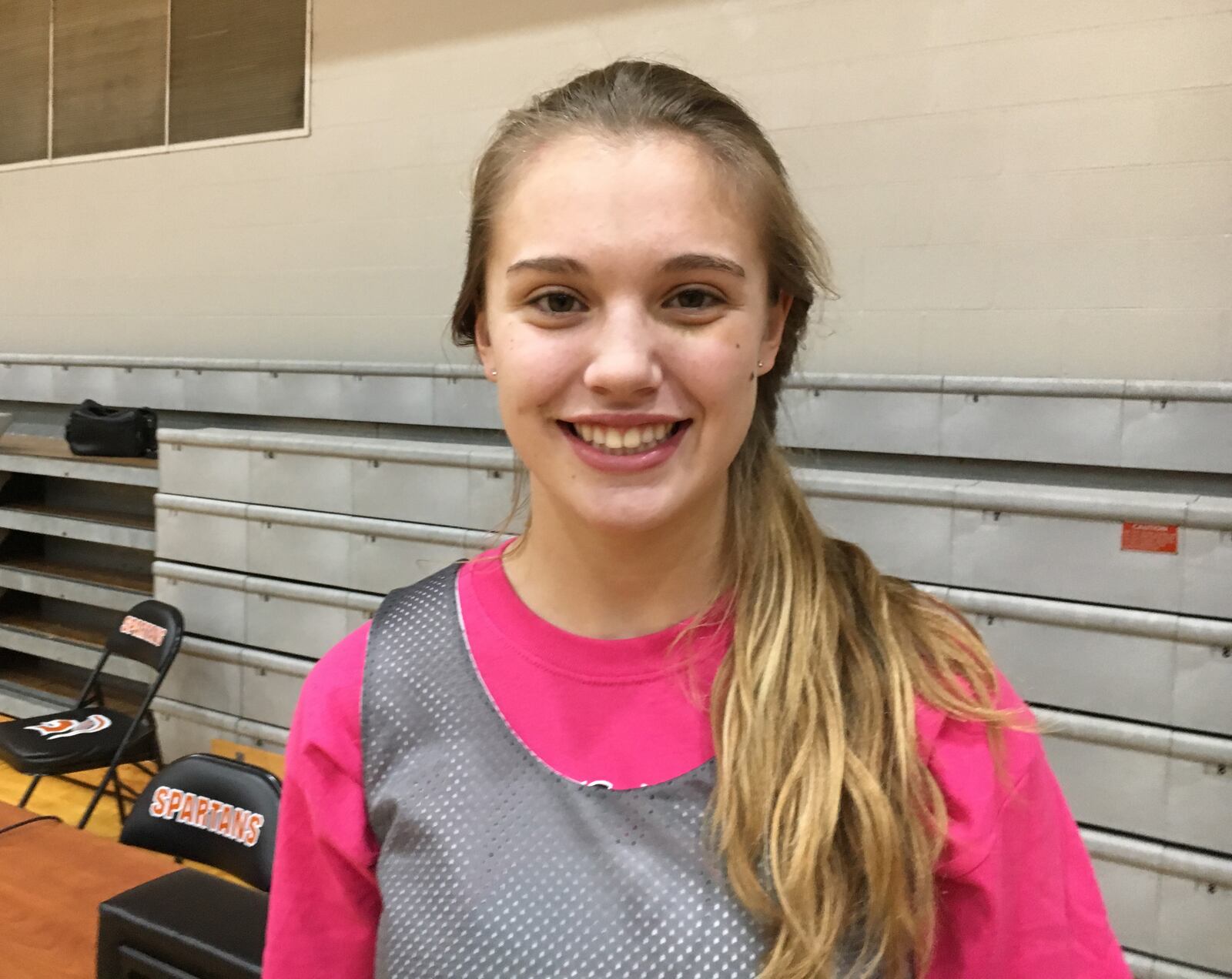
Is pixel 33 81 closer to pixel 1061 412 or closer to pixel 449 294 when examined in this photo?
pixel 449 294

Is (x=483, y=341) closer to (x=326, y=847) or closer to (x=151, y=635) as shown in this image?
(x=326, y=847)

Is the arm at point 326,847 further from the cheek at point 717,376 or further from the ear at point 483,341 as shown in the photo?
the cheek at point 717,376

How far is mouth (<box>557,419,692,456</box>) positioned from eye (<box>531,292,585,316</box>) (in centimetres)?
9

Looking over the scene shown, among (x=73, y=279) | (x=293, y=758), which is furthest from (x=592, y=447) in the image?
(x=73, y=279)

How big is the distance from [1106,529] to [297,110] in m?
3.67

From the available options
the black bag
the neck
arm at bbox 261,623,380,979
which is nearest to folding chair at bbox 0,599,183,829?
the black bag

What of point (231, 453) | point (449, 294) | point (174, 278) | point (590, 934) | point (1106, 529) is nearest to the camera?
point (590, 934)

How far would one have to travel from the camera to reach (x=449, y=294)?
3.89m

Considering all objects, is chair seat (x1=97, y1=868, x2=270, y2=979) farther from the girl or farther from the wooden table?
the girl

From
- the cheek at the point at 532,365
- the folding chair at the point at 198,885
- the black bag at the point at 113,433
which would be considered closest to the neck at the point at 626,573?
the cheek at the point at 532,365

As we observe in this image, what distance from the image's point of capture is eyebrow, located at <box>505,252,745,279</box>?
743 millimetres

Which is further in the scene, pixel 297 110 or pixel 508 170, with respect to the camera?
pixel 297 110

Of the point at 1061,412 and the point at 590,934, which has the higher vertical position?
the point at 1061,412

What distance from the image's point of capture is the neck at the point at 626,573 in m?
0.85
